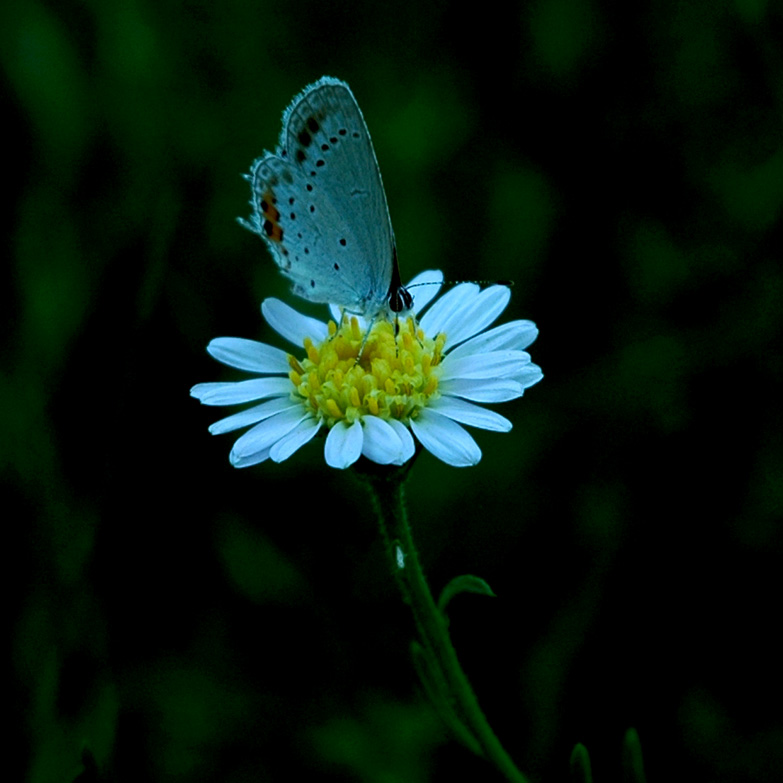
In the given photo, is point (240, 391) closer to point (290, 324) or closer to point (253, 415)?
point (253, 415)

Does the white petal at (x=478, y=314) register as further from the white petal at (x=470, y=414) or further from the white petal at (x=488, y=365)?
the white petal at (x=470, y=414)

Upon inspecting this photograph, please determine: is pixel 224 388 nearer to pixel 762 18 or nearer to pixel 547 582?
pixel 547 582

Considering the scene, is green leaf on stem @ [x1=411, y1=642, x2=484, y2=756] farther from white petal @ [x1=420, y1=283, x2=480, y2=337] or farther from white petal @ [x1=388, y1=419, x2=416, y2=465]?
white petal @ [x1=420, y1=283, x2=480, y2=337]

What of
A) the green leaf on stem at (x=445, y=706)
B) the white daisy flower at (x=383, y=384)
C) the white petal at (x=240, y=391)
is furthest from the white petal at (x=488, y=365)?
the green leaf on stem at (x=445, y=706)

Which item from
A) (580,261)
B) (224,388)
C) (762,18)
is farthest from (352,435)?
(762,18)

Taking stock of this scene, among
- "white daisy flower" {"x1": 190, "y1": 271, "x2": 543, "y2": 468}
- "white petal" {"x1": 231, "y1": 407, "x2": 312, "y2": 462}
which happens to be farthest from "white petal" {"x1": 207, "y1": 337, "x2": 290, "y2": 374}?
"white petal" {"x1": 231, "y1": 407, "x2": 312, "y2": 462}
